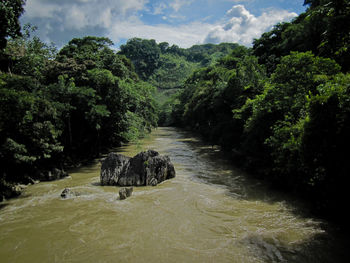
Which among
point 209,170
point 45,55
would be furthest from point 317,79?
point 45,55

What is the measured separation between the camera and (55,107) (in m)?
16.2

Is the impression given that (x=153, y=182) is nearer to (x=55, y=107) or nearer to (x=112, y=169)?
(x=112, y=169)

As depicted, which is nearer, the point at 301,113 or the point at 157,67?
the point at 301,113

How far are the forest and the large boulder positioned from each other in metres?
3.80

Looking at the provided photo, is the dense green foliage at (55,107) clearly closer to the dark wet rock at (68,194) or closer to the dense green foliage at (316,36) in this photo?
the dark wet rock at (68,194)

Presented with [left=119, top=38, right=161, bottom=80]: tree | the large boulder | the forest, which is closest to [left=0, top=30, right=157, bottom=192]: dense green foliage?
the forest

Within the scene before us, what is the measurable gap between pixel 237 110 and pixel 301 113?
25.8 feet

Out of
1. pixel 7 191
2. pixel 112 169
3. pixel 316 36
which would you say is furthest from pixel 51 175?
pixel 316 36

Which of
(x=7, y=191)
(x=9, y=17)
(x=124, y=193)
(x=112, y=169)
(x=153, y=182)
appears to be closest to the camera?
(x=9, y=17)

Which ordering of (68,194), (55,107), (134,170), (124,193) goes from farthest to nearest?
1. (55,107)
2. (134,170)
3. (68,194)
4. (124,193)

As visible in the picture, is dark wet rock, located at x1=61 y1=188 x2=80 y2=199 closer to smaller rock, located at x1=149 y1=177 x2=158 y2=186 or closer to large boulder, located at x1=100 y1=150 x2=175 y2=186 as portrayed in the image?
large boulder, located at x1=100 y1=150 x2=175 y2=186

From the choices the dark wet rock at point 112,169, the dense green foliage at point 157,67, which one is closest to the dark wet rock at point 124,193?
the dark wet rock at point 112,169

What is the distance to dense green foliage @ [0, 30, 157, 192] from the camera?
12672 millimetres

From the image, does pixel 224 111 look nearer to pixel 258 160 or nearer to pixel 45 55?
pixel 258 160
